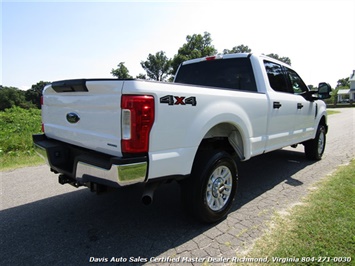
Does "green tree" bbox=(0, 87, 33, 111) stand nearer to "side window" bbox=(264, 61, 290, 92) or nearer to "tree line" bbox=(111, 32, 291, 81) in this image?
"tree line" bbox=(111, 32, 291, 81)

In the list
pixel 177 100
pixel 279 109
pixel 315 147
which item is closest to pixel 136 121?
pixel 177 100

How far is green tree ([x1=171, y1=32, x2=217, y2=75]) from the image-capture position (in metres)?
41.9

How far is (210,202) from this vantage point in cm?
295

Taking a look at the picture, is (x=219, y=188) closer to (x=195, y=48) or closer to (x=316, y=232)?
(x=316, y=232)

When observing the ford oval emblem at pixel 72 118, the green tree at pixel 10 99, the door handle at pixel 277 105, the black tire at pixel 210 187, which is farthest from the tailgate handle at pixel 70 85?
the green tree at pixel 10 99

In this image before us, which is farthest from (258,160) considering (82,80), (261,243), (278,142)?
(82,80)

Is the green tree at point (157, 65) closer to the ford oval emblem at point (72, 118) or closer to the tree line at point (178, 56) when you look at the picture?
the tree line at point (178, 56)

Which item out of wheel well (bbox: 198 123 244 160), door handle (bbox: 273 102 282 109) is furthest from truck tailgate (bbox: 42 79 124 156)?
door handle (bbox: 273 102 282 109)

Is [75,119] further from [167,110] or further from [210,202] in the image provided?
[210,202]

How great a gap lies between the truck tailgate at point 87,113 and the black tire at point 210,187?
0.96 metres

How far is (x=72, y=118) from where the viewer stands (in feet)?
8.90

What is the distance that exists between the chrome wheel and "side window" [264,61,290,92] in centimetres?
184

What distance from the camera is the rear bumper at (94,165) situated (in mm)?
2105

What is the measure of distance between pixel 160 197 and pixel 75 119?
5.95ft
